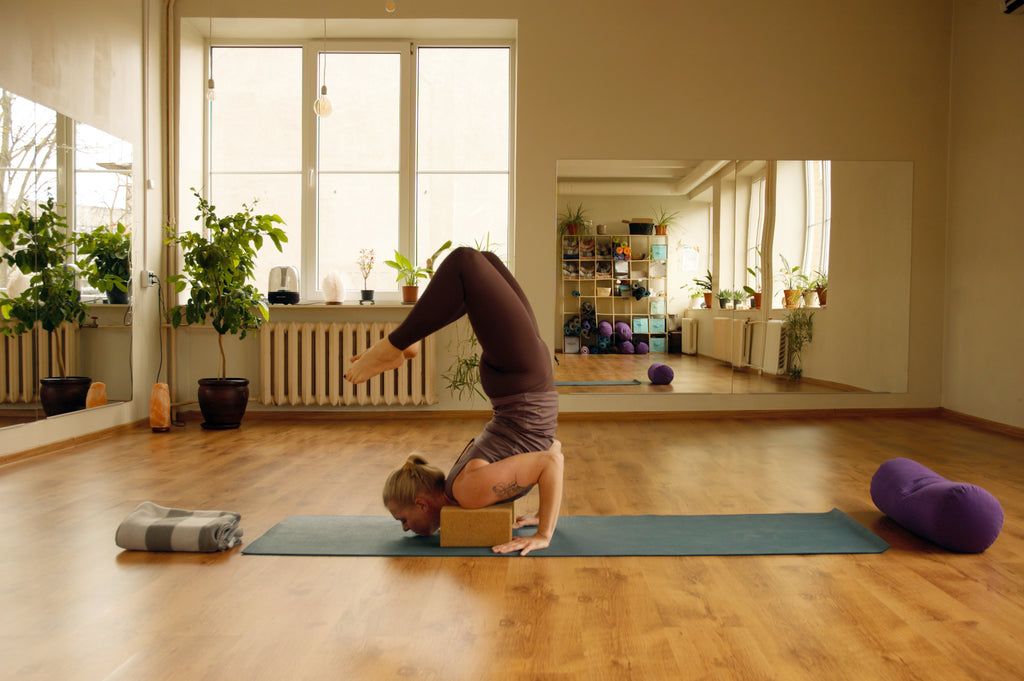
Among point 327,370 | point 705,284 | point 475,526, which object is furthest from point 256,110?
point 475,526

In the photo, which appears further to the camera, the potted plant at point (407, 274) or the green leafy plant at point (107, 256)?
the potted plant at point (407, 274)

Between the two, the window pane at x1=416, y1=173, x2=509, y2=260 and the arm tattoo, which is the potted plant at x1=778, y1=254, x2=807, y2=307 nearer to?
the window pane at x1=416, y1=173, x2=509, y2=260

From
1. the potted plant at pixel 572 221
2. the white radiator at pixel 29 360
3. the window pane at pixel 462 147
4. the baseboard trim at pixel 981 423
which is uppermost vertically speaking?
the window pane at pixel 462 147

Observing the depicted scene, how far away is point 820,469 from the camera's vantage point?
357 cm

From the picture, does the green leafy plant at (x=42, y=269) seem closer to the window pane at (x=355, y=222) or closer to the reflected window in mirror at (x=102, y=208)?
the reflected window in mirror at (x=102, y=208)

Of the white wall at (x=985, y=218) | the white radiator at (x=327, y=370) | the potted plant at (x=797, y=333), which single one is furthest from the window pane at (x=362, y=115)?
the white wall at (x=985, y=218)

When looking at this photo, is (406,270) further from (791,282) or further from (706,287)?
(791,282)

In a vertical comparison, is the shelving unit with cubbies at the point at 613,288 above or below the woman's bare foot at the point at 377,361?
above

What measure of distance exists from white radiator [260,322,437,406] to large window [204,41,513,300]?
21.2 inches

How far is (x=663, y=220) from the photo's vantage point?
526 centimetres

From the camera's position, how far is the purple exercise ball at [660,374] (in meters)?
5.26

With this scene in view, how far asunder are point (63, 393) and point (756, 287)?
465cm

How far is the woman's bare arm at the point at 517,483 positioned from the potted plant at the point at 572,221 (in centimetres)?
317

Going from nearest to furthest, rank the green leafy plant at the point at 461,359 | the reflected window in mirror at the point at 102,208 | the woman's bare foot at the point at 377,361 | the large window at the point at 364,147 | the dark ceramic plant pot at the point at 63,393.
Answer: the woman's bare foot at the point at 377,361 → the dark ceramic plant pot at the point at 63,393 → the reflected window in mirror at the point at 102,208 → the green leafy plant at the point at 461,359 → the large window at the point at 364,147
